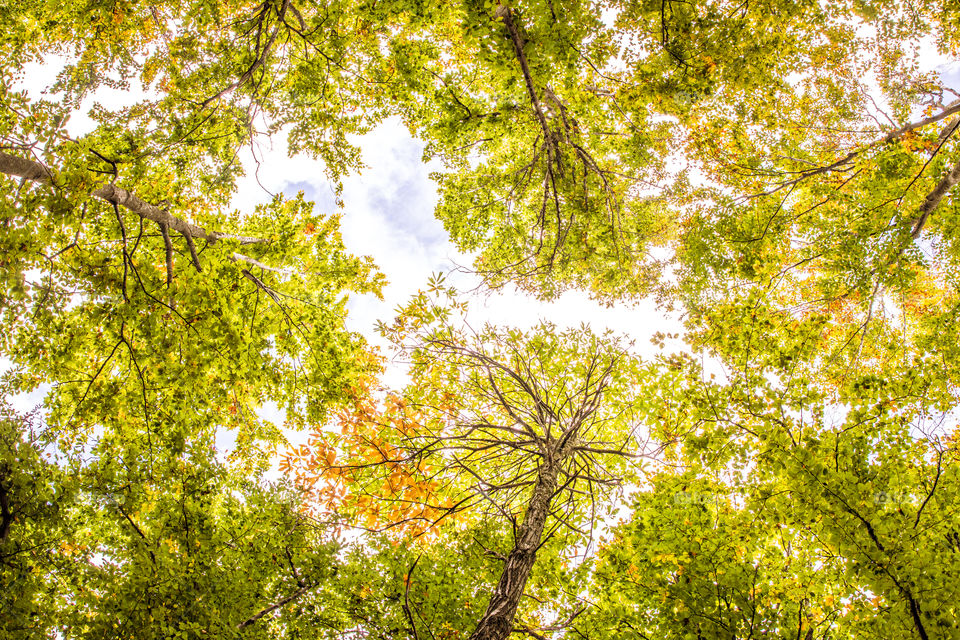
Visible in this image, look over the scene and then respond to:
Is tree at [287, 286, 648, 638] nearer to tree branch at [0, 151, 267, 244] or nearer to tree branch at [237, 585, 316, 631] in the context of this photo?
tree branch at [237, 585, 316, 631]

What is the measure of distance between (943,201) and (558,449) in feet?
25.7

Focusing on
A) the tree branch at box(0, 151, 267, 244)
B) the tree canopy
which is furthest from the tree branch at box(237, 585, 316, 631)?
the tree branch at box(0, 151, 267, 244)

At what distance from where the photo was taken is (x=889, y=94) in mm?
7660

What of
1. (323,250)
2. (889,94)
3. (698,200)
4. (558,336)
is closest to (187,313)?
(323,250)

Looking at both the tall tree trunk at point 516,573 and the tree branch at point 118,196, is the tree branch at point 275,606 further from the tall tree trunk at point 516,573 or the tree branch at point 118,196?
the tree branch at point 118,196

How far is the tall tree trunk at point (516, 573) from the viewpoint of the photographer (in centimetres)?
302

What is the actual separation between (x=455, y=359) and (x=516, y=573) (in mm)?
3237

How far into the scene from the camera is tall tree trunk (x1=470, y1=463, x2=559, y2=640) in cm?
302

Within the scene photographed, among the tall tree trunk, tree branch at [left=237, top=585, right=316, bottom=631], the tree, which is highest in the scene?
the tree

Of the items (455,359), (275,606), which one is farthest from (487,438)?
(275,606)

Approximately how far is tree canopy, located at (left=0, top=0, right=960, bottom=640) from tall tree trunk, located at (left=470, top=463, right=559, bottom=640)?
2cm

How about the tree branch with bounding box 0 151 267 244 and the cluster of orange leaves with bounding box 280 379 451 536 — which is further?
the cluster of orange leaves with bounding box 280 379 451 536

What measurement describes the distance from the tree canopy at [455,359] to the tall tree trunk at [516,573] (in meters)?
0.02

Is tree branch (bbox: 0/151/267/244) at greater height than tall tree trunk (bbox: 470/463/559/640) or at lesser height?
greater
